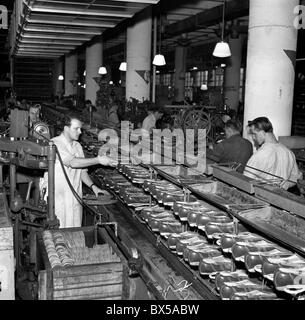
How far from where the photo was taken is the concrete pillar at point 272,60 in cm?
569

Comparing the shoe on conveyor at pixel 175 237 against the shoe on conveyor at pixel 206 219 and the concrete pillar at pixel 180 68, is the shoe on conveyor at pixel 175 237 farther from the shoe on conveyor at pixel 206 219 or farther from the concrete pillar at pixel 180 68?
the concrete pillar at pixel 180 68

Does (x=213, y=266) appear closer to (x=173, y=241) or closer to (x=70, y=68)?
(x=173, y=241)

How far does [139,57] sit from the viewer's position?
Result: 466 inches

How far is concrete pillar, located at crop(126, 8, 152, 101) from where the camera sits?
11.8 meters

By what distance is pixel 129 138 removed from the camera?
5586 millimetres

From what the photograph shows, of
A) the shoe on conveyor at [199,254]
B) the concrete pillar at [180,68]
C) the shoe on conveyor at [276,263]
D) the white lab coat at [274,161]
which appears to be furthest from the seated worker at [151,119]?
the concrete pillar at [180,68]

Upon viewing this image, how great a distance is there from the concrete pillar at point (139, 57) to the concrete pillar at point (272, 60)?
19.8ft

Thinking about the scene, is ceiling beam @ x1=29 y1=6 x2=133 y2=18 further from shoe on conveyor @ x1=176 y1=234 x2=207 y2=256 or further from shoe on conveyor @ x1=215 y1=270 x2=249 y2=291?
shoe on conveyor @ x1=215 y1=270 x2=249 y2=291

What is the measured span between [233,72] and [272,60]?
12.1m

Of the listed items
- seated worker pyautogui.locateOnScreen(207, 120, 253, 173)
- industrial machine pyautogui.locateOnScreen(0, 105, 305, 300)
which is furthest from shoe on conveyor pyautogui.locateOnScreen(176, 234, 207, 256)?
seated worker pyautogui.locateOnScreen(207, 120, 253, 173)

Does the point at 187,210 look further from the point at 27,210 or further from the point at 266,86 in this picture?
the point at 266,86

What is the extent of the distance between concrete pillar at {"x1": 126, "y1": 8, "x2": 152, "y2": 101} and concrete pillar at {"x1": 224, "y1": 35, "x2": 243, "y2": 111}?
6.13m

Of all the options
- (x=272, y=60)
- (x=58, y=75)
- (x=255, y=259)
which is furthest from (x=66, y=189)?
(x=58, y=75)

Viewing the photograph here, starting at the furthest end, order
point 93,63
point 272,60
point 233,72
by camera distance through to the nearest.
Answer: point 233,72 < point 93,63 < point 272,60
